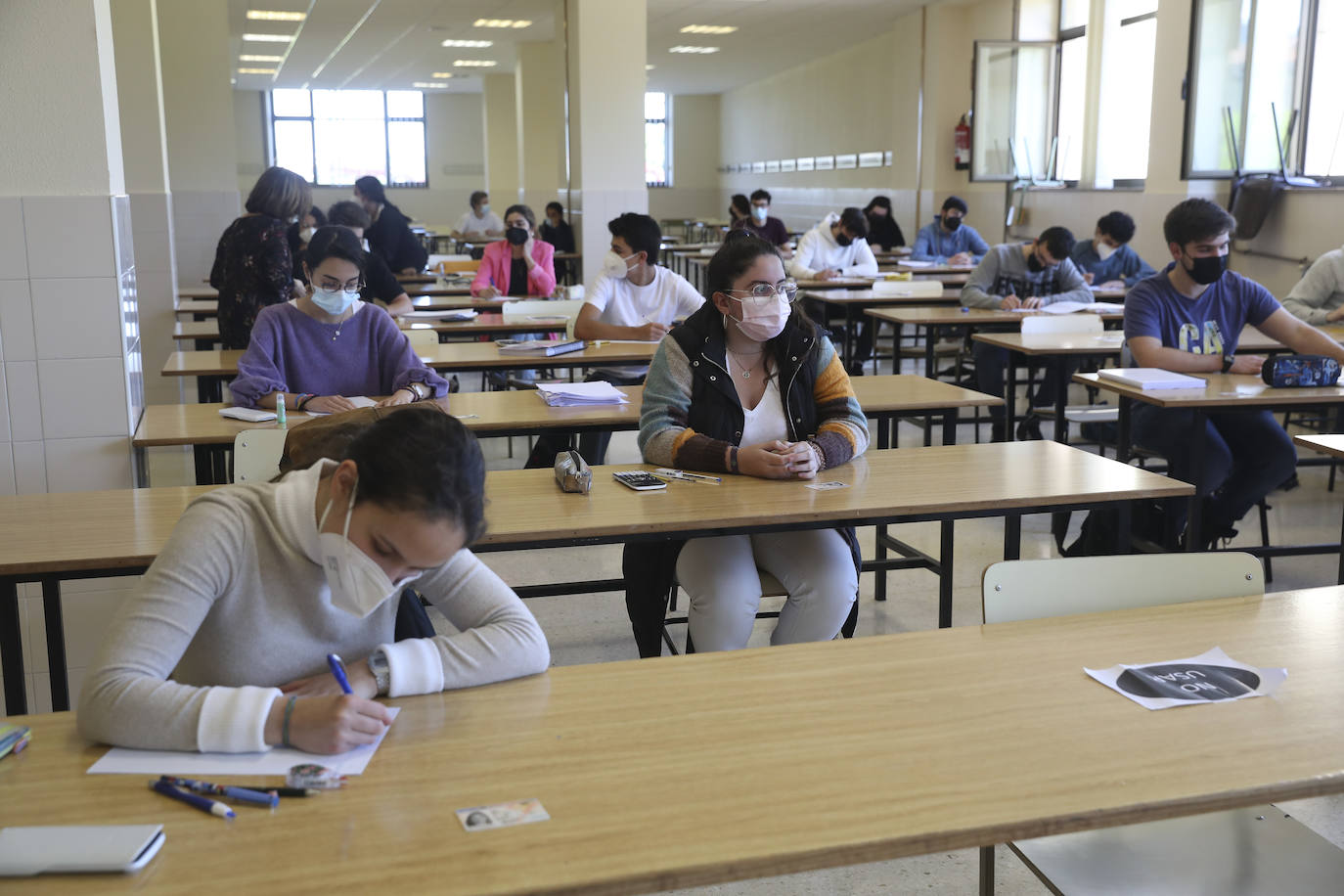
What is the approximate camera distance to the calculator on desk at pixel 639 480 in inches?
103

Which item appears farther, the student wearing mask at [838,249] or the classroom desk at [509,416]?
the student wearing mask at [838,249]

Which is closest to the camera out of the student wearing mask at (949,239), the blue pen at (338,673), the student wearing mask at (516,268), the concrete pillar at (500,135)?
the blue pen at (338,673)

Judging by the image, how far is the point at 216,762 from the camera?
1.34m

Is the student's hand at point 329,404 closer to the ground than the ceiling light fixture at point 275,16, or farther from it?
closer to the ground

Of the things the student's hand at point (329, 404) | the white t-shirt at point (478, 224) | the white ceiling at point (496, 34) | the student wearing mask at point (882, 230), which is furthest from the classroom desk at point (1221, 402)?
the white t-shirt at point (478, 224)

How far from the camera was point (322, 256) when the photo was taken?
3475 mm

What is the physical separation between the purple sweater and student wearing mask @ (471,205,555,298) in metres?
3.35

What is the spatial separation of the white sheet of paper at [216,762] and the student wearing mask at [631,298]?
3427mm

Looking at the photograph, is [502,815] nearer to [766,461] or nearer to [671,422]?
[766,461]

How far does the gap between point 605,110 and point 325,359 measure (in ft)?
19.4

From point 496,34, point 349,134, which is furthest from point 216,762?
point 349,134

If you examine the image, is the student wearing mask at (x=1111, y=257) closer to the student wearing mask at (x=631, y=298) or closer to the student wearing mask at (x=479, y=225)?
the student wearing mask at (x=631, y=298)

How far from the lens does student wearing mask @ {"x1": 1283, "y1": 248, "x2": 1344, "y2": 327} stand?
18.1ft

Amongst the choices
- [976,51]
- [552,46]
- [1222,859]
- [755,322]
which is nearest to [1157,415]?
[755,322]
